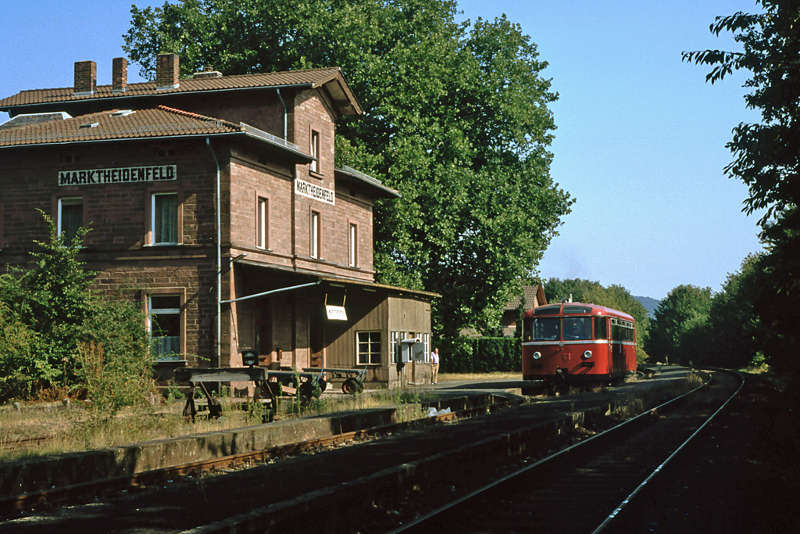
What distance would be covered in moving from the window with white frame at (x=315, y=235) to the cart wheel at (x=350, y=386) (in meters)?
6.03

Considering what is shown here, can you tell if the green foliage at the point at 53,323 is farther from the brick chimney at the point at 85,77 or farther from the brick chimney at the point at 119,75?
the brick chimney at the point at 85,77

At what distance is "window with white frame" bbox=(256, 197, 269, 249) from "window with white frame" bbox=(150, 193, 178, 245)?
270 cm

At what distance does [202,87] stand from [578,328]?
50.1 ft

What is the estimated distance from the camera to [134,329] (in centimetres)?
2181

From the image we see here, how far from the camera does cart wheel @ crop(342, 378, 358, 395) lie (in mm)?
27141

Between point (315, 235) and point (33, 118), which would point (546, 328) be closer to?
point (315, 235)

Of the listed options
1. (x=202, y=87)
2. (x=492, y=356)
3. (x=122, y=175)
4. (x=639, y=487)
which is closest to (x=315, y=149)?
(x=202, y=87)

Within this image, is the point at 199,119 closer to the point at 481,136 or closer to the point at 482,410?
the point at 482,410

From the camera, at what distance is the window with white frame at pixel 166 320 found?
85.4 ft

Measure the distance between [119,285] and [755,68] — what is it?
18.6m

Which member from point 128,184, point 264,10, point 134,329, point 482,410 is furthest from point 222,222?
point 264,10

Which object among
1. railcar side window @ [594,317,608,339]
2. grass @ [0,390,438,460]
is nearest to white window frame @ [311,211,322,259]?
railcar side window @ [594,317,608,339]

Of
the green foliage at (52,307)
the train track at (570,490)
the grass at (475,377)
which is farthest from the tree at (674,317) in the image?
the train track at (570,490)

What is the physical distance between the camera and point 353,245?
3578cm
